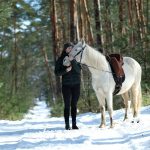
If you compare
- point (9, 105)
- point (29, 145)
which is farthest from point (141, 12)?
point (29, 145)

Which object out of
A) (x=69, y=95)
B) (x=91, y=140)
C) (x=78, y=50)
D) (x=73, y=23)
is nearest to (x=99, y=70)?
(x=78, y=50)

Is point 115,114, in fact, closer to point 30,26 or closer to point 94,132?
point 94,132

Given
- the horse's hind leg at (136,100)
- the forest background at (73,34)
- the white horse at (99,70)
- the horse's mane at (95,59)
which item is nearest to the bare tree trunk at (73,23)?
the forest background at (73,34)

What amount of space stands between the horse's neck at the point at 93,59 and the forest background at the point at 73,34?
14.7 feet

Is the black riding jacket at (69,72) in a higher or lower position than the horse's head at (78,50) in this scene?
lower

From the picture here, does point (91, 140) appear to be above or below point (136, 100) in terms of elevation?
below

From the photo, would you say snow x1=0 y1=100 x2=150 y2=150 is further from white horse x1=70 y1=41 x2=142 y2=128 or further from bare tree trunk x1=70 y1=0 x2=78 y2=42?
bare tree trunk x1=70 y1=0 x2=78 y2=42

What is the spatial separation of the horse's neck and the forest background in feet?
14.7

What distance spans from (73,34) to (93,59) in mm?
9388

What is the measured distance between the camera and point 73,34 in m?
20.0

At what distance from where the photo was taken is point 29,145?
839 cm

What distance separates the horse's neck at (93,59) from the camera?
417 inches

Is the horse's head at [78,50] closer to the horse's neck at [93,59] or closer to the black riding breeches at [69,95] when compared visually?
the horse's neck at [93,59]

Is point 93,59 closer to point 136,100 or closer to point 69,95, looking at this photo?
point 69,95
